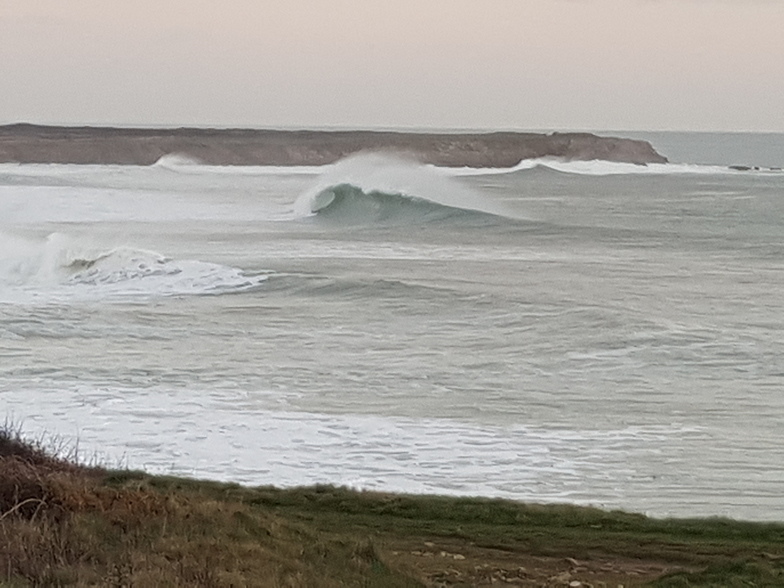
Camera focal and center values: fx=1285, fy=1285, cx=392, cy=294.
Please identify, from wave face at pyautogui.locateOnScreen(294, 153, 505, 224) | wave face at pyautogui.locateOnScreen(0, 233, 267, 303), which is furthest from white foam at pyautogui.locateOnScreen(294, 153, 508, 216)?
wave face at pyautogui.locateOnScreen(0, 233, 267, 303)

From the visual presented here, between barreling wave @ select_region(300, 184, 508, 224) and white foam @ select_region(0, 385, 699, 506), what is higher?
barreling wave @ select_region(300, 184, 508, 224)

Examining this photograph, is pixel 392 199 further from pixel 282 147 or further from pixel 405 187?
pixel 282 147

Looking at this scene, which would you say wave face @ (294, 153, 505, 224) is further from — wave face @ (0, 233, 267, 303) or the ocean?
wave face @ (0, 233, 267, 303)

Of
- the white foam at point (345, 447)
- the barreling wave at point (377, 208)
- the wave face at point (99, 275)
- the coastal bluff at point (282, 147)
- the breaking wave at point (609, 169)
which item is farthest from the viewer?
the breaking wave at point (609, 169)

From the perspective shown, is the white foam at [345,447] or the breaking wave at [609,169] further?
the breaking wave at [609,169]

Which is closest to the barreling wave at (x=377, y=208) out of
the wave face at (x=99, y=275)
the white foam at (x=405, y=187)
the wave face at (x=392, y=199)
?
the wave face at (x=392, y=199)

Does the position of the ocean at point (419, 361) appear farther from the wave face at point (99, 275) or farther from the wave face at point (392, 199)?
the wave face at point (392, 199)

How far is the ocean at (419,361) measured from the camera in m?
12.8

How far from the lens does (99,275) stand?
106 feet

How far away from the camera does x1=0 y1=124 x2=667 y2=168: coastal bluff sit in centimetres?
10769

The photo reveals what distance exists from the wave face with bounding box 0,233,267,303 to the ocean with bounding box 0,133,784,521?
0.37 feet

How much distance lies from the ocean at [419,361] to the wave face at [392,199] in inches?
379

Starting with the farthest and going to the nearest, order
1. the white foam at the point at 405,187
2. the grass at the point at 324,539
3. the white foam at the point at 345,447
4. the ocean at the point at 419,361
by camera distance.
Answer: the white foam at the point at 405,187 < the ocean at the point at 419,361 < the white foam at the point at 345,447 < the grass at the point at 324,539

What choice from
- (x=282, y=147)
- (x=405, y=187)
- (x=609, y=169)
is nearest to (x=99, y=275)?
(x=405, y=187)
